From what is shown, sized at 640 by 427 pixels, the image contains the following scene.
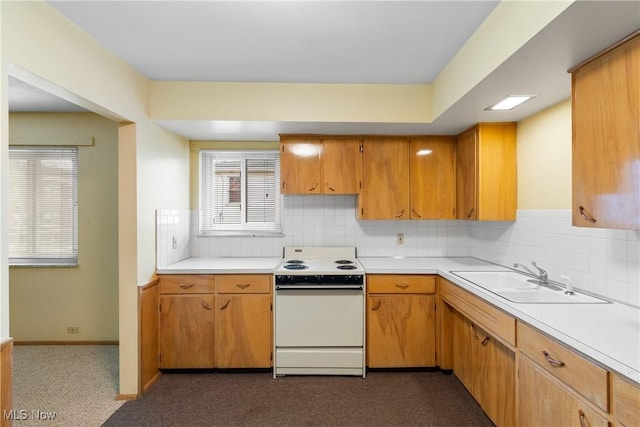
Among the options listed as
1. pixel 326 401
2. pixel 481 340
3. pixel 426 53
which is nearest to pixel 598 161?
pixel 426 53

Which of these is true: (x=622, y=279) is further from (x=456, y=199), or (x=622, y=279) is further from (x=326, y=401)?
(x=326, y=401)

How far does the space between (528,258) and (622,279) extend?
704 millimetres

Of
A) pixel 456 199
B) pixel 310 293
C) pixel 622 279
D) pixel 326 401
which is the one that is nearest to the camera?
pixel 622 279

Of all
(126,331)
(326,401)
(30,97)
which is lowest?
(326,401)

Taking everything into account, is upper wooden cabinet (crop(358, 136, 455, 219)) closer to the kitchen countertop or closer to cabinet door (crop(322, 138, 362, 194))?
cabinet door (crop(322, 138, 362, 194))

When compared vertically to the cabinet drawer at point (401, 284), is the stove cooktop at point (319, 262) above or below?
above

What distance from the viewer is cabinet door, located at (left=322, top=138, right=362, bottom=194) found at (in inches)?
113

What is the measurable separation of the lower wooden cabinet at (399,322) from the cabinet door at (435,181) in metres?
0.76

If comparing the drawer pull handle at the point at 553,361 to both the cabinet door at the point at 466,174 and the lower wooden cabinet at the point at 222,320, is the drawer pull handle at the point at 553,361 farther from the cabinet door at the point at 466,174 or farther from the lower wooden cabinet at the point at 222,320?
the lower wooden cabinet at the point at 222,320

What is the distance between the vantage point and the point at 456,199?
292 cm

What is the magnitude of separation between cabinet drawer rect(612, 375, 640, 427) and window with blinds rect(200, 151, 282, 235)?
2697 mm

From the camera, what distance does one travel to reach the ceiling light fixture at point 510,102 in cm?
196

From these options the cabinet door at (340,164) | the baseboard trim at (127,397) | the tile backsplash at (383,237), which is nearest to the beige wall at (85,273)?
the tile backsplash at (383,237)

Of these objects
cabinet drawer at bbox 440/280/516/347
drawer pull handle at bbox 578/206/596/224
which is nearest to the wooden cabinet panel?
cabinet drawer at bbox 440/280/516/347
